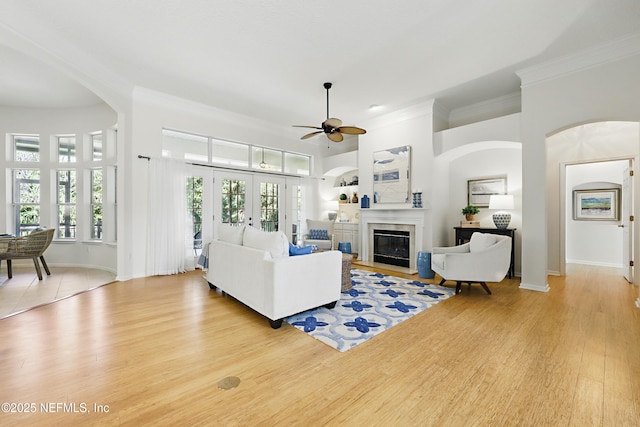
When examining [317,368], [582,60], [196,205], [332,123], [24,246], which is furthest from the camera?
[196,205]

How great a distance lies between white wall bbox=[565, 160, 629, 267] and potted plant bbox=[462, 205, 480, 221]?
2642 millimetres

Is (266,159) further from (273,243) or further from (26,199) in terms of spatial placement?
(26,199)

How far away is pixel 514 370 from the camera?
6.74 ft

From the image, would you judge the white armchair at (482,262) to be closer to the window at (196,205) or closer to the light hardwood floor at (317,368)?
the light hardwood floor at (317,368)

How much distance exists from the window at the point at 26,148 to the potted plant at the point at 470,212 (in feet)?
29.2

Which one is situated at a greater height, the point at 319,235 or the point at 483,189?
the point at 483,189

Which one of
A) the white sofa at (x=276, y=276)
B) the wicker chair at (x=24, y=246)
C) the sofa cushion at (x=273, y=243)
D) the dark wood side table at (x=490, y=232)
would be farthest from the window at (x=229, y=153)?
the dark wood side table at (x=490, y=232)

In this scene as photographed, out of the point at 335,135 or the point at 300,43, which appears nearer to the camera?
the point at 300,43

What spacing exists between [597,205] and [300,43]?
6.83 m

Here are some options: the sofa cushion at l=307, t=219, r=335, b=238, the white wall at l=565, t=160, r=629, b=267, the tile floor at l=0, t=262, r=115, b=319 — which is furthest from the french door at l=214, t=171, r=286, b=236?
the white wall at l=565, t=160, r=629, b=267

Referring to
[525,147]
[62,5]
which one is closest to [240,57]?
[62,5]

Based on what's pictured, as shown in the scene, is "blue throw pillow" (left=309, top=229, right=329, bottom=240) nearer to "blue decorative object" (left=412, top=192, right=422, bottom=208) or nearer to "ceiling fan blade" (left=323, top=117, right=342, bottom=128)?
"blue decorative object" (left=412, top=192, right=422, bottom=208)

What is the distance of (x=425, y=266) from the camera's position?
190 inches

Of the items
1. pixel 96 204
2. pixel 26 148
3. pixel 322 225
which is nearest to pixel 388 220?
A: pixel 322 225
